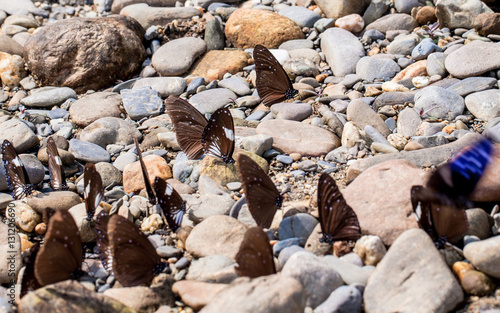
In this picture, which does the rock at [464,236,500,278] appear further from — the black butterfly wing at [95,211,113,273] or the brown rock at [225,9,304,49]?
A: the brown rock at [225,9,304,49]

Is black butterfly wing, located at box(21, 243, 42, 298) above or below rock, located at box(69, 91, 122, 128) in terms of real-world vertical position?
above

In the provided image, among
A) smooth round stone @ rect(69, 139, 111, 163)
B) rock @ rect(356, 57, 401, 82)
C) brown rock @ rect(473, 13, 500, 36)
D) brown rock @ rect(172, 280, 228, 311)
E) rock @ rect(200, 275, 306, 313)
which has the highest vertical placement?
brown rock @ rect(473, 13, 500, 36)

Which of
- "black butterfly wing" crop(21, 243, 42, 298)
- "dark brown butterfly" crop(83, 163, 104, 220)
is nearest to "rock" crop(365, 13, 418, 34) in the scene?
"dark brown butterfly" crop(83, 163, 104, 220)

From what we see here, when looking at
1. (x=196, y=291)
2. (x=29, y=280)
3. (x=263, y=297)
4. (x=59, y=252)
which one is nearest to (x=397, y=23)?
(x=196, y=291)

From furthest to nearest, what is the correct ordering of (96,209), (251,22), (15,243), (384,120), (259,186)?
(251,22)
(384,120)
(96,209)
(15,243)
(259,186)

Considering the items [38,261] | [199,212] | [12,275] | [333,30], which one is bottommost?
[12,275]

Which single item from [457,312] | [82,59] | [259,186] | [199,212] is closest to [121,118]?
[82,59]

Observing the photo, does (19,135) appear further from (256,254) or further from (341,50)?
(341,50)

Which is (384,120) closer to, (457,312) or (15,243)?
(457,312)
